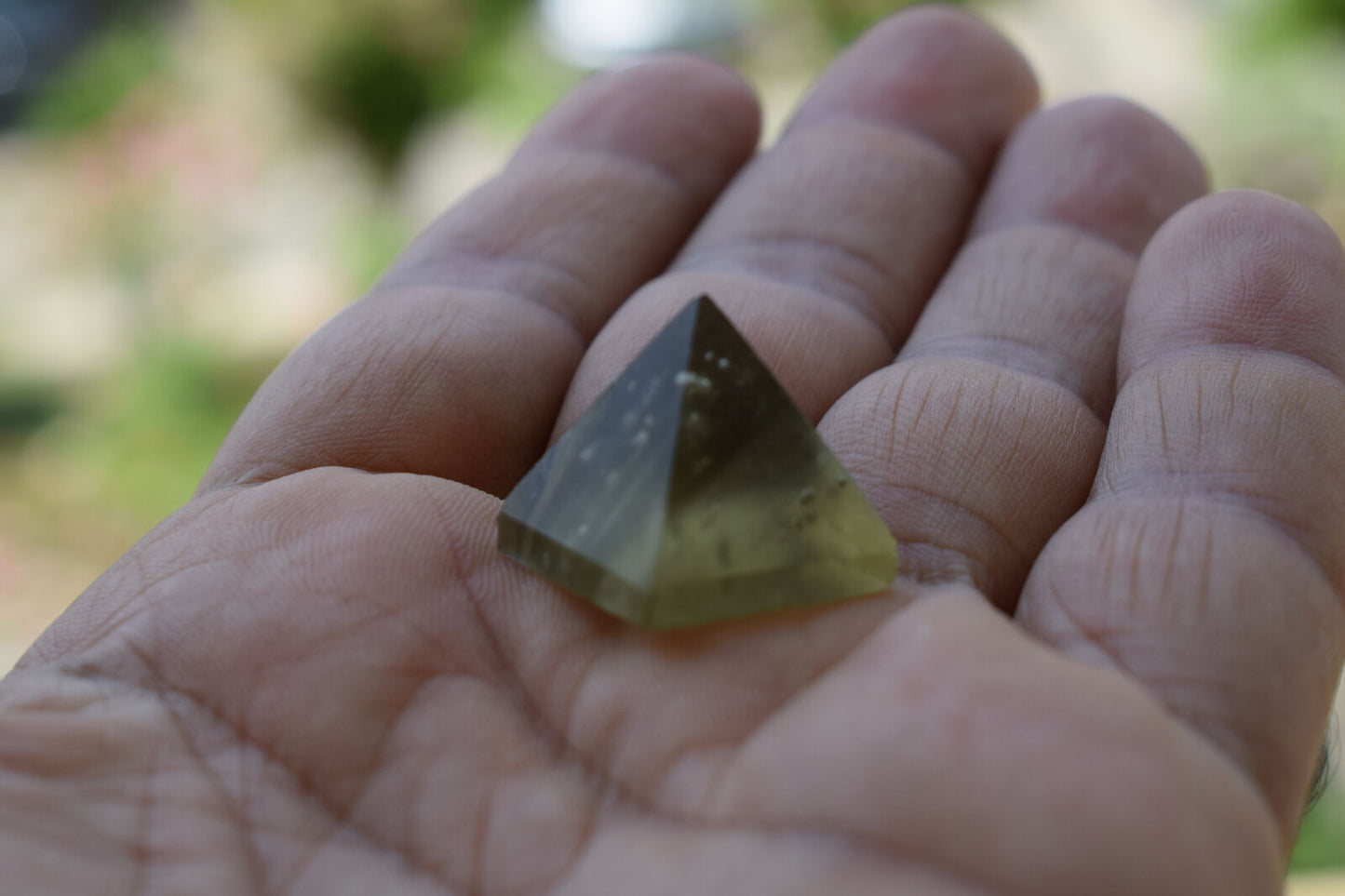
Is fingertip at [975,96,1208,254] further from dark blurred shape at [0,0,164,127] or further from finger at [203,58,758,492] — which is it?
dark blurred shape at [0,0,164,127]

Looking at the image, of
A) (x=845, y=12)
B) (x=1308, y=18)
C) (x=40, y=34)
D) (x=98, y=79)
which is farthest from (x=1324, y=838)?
(x=40, y=34)

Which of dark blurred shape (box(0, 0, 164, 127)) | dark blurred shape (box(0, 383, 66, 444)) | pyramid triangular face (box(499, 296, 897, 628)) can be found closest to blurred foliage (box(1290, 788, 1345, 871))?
pyramid triangular face (box(499, 296, 897, 628))

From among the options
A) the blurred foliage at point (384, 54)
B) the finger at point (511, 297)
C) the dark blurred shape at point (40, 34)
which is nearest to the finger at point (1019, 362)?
the finger at point (511, 297)

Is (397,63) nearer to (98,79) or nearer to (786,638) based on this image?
(98,79)

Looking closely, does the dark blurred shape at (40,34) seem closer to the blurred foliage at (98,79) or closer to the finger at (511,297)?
the blurred foliage at (98,79)

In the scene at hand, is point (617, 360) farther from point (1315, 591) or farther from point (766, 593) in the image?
point (1315, 591)

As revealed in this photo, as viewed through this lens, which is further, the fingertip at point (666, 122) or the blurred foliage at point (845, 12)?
the blurred foliage at point (845, 12)
